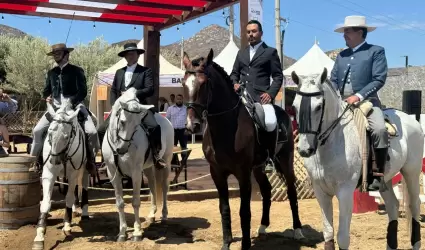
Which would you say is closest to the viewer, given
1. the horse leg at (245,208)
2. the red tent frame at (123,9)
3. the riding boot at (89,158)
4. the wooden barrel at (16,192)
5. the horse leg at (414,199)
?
the horse leg at (414,199)

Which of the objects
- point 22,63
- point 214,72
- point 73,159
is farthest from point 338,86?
point 22,63

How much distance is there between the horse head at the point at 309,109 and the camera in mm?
4090

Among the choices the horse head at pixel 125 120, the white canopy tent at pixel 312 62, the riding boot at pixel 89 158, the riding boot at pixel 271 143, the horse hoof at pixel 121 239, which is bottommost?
the horse hoof at pixel 121 239

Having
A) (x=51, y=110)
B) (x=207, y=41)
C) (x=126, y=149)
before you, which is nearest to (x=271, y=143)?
(x=126, y=149)

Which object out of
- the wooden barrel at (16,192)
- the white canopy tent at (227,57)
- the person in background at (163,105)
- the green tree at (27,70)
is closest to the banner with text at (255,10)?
the wooden barrel at (16,192)

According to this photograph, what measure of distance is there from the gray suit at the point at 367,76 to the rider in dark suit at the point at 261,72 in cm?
115

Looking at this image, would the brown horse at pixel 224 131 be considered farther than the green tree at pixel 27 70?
No

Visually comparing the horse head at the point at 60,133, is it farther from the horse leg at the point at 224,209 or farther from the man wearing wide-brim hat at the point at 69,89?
the horse leg at the point at 224,209

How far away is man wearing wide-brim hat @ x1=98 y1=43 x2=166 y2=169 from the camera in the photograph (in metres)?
6.84

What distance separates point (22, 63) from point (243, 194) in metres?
32.8

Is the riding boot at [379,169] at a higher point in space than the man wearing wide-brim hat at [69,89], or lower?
lower

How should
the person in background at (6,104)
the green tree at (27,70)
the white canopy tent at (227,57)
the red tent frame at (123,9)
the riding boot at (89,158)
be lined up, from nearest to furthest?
the riding boot at (89,158)
the red tent frame at (123,9)
the person in background at (6,104)
the white canopy tent at (227,57)
the green tree at (27,70)

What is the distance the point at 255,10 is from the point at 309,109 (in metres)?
5.41

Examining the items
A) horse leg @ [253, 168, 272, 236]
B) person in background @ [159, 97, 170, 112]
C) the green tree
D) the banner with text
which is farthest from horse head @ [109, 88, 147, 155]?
the green tree
